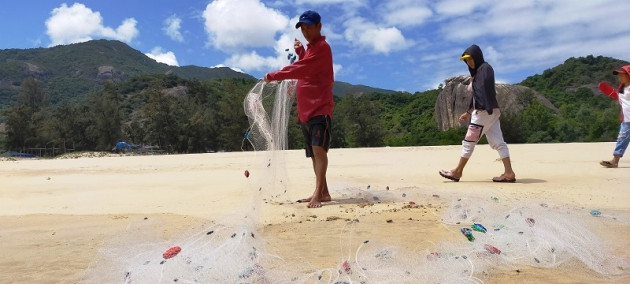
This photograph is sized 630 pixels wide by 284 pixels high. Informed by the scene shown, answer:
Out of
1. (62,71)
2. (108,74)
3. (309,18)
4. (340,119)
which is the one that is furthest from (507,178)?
(62,71)

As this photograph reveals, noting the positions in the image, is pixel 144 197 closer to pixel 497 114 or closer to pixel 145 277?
pixel 145 277

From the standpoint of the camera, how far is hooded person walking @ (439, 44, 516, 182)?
644 centimetres

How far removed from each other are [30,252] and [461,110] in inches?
2072

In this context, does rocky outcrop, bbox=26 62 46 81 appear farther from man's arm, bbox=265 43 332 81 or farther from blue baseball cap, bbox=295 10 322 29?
man's arm, bbox=265 43 332 81

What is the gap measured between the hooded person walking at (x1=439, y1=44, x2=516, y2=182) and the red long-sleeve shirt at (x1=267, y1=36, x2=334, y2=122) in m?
2.41

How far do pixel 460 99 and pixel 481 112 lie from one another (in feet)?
164

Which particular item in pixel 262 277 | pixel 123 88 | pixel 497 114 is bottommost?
pixel 262 277

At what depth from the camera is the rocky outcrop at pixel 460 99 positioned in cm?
5138

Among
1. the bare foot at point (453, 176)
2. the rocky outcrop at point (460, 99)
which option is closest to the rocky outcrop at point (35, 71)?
the rocky outcrop at point (460, 99)

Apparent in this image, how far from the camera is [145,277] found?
266cm

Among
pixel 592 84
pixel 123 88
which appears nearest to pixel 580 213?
pixel 592 84

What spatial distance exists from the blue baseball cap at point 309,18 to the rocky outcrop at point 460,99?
155ft

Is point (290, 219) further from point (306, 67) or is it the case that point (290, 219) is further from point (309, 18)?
point (309, 18)

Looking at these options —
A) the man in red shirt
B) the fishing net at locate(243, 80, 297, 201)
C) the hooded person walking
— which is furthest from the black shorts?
the hooded person walking
